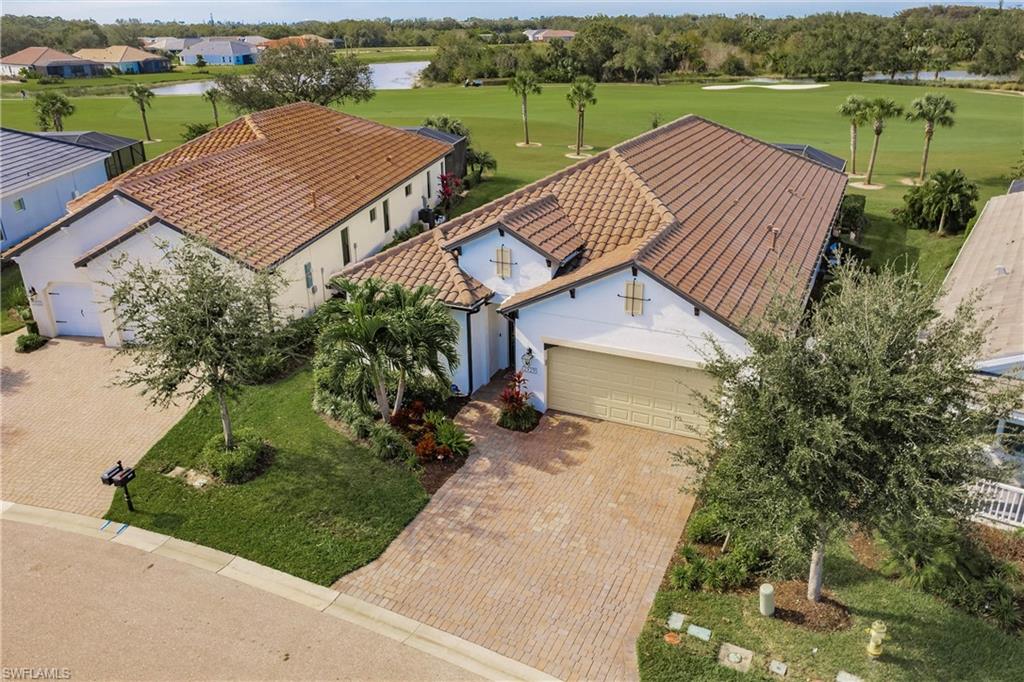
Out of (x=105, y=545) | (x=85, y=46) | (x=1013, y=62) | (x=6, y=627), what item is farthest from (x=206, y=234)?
(x=85, y=46)

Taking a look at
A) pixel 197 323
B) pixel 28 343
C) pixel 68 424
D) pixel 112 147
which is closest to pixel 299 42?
pixel 112 147

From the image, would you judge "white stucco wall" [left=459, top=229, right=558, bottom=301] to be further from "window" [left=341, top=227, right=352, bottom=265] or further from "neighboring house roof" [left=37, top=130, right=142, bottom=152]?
"neighboring house roof" [left=37, top=130, right=142, bottom=152]

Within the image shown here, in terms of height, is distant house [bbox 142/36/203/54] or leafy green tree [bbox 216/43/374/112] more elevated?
distant house [bbox 142/36/203/54]

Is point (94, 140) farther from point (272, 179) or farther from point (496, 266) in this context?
point (496, 266)

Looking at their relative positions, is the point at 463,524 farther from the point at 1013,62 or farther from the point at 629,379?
the point at 1013,62

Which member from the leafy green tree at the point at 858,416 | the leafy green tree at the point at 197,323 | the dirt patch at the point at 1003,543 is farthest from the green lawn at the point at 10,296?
the dirt patch at the point at 1003,543

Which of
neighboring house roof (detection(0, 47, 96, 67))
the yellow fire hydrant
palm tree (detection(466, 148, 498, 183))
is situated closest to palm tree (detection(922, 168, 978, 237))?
palm tree (detection(466, 148, 498, 183))
